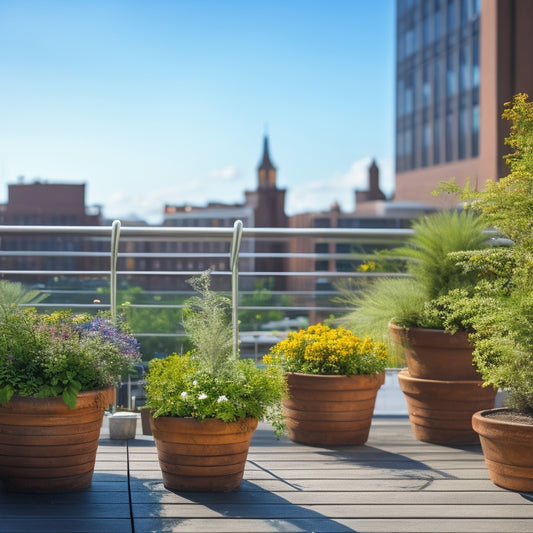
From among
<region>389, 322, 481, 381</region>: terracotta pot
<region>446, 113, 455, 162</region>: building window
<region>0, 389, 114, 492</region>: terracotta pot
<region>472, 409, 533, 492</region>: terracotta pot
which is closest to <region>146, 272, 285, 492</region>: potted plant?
<region>0, 389, 114, 492</region>: terracotta pot

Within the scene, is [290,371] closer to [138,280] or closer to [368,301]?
[368,301]

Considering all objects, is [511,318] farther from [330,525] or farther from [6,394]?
[6,394]

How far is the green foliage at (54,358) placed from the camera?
3.24m

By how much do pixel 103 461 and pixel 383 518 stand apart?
1.48m

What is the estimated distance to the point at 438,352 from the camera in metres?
4.38

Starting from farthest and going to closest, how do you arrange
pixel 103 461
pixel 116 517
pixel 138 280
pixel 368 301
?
pixel 138 280 < pixel 368 301 < pixel 103 461 < pixel 116 517

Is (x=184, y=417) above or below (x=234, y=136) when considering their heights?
below

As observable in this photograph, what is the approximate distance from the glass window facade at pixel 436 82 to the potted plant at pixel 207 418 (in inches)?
1950

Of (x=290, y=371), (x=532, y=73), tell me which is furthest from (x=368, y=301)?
(x=532, y=73)

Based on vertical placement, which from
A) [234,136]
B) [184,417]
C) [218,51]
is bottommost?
[184,417]

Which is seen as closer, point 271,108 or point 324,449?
point 324,449

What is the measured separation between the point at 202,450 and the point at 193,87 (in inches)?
3615

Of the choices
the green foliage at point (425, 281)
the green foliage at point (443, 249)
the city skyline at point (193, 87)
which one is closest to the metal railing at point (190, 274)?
the green foliage at point (425, 281)

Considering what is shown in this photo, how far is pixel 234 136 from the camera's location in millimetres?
96875
